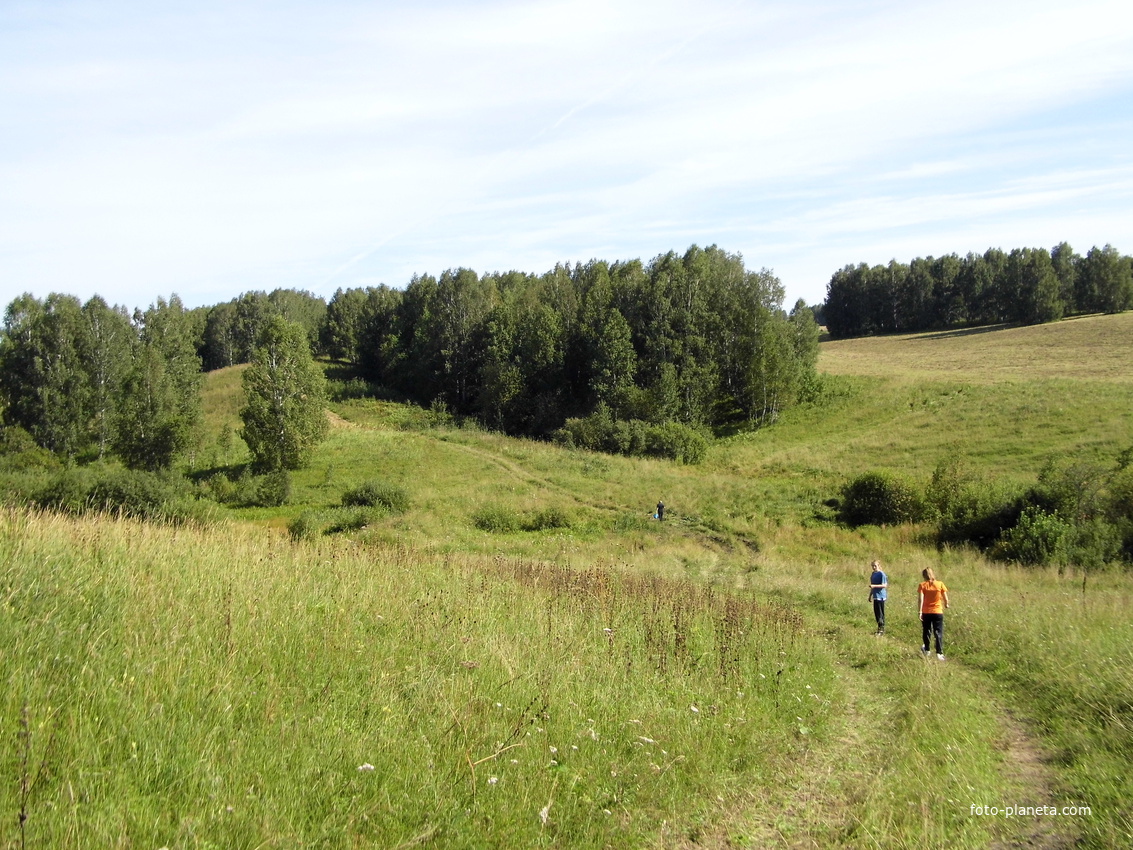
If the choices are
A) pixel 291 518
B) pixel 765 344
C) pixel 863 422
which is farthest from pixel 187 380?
pixel 863 422

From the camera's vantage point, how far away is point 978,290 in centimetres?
10594

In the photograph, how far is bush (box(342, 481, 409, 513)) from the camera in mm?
38344

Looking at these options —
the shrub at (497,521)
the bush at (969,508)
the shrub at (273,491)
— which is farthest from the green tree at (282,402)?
the bush at (969,508)

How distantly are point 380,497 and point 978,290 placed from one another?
101 meters

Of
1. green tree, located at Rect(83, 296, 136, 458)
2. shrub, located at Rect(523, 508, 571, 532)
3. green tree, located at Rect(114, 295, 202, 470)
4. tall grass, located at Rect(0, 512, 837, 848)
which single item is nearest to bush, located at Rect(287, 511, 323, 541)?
shrub, located at Rect(523, 508, 571, 532)

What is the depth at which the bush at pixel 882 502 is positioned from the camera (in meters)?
34.8

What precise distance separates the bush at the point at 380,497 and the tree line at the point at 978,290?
92736 mm

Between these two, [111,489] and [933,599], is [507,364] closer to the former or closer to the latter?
[111,489]

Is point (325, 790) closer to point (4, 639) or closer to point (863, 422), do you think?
point (4, 639)

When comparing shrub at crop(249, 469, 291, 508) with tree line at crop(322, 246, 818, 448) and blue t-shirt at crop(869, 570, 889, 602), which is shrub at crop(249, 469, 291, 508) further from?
blue t-shirt at crop(869, 570, 889, 602)

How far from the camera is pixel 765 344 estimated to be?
62.6m

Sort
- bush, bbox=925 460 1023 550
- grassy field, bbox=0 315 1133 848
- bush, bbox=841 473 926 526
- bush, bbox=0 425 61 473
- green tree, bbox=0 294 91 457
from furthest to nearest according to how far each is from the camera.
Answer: green tree, bbox=0 294 91 457
bush, bbox=0 425 61 473
bush, bbox=841 473 926 526
bush, bbox=925 460 1023 550
grassy field, bbox=0 315 1133 848

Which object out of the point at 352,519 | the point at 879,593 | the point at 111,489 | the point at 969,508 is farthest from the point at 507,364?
the point at 879,593

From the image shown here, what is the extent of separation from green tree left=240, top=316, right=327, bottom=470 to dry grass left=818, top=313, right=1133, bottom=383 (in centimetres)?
5036
